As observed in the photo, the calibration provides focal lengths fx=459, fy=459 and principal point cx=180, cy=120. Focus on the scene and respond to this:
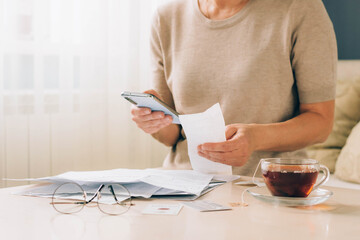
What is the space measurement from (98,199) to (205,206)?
0.20 metres

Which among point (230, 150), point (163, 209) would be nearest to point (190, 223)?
point (163, 209)

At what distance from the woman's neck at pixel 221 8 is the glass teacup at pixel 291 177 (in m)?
0.72

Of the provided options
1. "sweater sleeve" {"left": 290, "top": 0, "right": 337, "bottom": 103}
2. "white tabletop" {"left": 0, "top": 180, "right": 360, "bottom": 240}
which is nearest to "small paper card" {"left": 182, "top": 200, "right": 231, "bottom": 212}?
"white tabletop" {"left": 0, "top": 180, "right": 360, "bottom": 240}

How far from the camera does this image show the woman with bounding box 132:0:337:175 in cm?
128

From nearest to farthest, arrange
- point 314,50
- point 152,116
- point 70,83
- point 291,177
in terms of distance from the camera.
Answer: point 291,177, point 152,116, point 314,50, point 70,83

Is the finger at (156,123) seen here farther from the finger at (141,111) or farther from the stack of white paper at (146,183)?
the stack of white paper at (146,183)

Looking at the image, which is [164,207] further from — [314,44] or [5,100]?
[5,100]

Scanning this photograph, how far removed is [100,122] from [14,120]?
18.3 inches

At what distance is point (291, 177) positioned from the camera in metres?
0.83

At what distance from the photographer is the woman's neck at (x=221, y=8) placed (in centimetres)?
144

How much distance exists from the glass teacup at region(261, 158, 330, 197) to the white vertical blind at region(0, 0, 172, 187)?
136 cm

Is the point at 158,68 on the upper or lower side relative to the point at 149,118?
upper

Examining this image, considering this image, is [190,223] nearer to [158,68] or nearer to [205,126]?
[205,126]

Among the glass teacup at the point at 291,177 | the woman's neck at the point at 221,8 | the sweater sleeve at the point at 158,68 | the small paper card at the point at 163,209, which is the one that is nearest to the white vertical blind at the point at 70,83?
the sweater sleeve at the point at 158,68
